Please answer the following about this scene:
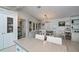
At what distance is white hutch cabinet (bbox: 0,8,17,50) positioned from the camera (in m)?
4.20

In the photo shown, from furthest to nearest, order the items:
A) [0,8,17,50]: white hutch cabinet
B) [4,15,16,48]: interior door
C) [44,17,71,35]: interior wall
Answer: [44,17,71,35]: interior wall < [4,15,16,48]: interior door < [0,8,17,50]: white hutch cabinet

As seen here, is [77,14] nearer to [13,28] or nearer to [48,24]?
[48,24]

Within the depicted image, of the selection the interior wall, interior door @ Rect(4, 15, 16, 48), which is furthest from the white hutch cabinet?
the interior wall

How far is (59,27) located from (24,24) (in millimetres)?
3468

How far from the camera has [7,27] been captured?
4.52m

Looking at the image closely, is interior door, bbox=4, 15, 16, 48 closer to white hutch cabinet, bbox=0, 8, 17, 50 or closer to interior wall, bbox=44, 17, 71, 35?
white hutch cabinet, bbox=0, 8, 17, 50

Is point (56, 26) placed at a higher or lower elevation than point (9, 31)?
higher

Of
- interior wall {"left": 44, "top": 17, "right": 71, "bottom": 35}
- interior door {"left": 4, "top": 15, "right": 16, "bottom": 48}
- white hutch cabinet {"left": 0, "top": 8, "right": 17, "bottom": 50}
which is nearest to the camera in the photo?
white hutch cabinet {"left": 0, "top": 8, "right": 17, "bottom": 50}

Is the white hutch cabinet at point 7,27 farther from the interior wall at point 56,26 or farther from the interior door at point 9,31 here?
the interior wall at point 56,26

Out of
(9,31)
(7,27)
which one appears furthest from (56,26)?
(7,27)

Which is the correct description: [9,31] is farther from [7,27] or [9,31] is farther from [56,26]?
[56,26]

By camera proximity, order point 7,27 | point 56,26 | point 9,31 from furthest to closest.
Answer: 1. point 56,26
2. point 9,31
3. point 7,27

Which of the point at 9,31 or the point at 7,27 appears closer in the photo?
the point at 7,27
